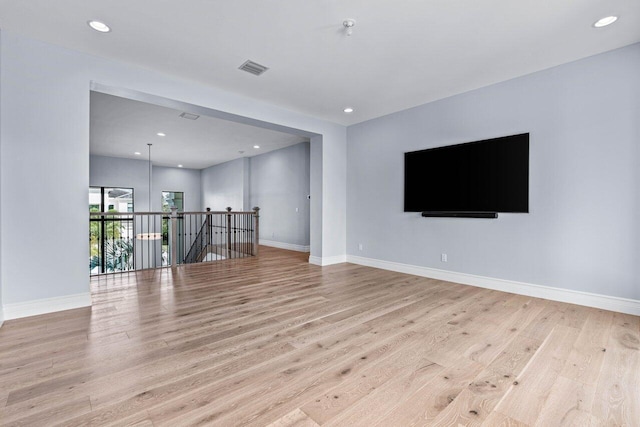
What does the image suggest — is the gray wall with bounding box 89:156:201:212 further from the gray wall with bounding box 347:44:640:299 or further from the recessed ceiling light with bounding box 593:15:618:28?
the recessed ceiling light with bounding box 593:15:618:28

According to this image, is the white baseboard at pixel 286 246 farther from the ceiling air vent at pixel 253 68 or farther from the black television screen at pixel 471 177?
the ceiling air vent at pixel 253 68

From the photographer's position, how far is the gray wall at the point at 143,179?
29.6ft

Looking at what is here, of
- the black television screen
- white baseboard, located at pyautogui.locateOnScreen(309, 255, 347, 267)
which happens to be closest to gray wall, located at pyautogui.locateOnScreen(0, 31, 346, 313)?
white baseboard, located at pyautogui.locateOnScreen(309, 255, 347, 267)

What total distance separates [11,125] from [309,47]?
306cm

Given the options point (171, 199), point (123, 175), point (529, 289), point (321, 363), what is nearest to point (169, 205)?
point (171, 199)

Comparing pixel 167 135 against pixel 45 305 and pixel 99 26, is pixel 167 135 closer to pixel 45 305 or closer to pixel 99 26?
pixel 99 26

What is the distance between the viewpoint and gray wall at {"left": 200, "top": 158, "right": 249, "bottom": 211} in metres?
9.52

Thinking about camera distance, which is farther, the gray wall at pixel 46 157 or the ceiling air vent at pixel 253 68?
the ceiling air vent at pixel 253 68

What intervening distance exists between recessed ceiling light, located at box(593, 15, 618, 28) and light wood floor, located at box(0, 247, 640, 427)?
2808mm

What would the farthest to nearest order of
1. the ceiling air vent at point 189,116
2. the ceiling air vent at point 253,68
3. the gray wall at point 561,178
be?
the ceiling air vent at point 189,116, the ceiling air vent at point 253,68, the gray wall at point 561,178

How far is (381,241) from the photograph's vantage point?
5402mm

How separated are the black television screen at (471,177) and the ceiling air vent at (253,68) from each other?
271 cm

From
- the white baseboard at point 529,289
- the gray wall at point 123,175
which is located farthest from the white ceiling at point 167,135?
the white baseboard at point 529,289

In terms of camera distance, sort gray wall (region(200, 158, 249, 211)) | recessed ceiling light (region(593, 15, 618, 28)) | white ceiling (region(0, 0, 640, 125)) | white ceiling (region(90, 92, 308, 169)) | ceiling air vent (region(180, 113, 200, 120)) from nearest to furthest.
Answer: white ceiling (region(0, 0, 640, 125)) < recessed ceiling light (region(593, 15, 618, 28)) < white ceiling (region(90, 92, 308, 169)) < ceiling air vent (region(180, 113, 200, 120)) < gray wall (region(200, 158, 249, 211))
